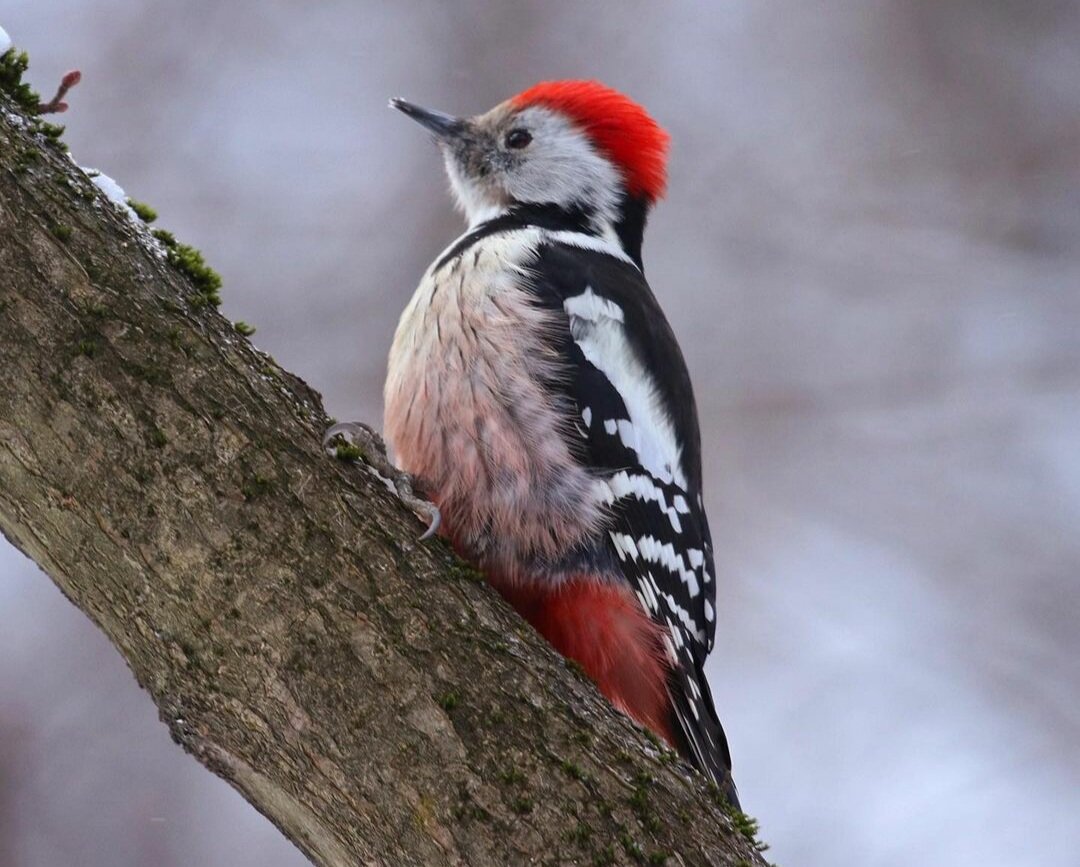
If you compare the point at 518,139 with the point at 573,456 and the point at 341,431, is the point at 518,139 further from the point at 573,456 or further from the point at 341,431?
the point at 341,431

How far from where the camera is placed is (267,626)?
6.15ft

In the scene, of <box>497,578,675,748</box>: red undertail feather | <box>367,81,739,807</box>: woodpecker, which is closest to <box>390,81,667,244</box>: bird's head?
<box>367,81,739,807</box>: woodpecker

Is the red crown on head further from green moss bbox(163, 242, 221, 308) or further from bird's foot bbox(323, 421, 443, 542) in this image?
green moss bbox(163, 242, 221, 308)

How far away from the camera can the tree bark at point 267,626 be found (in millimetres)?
1850

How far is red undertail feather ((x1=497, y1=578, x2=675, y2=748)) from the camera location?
268 cm

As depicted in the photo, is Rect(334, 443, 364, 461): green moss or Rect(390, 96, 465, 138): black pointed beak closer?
Rect(334, 443, 364, 461): green moss

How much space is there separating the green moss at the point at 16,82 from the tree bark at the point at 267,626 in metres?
0.19

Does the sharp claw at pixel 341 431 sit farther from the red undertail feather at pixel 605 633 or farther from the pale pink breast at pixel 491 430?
the red undertail feather at pixel 605 633

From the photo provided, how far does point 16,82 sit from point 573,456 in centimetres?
134

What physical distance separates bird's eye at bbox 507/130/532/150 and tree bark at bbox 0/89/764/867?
6.83ft

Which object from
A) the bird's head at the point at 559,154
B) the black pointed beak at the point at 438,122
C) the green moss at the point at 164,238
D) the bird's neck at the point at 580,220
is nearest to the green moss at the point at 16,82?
the green moss at the point at 164,238

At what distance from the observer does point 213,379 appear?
2.01m

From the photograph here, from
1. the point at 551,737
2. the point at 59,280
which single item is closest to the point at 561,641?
the point at 551,737

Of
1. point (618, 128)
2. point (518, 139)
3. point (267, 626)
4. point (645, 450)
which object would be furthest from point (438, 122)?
point (267, 626)
